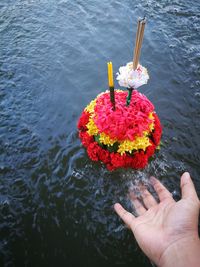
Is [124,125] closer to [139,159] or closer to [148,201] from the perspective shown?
[139,159]

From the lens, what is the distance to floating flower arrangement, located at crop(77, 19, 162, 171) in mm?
2608

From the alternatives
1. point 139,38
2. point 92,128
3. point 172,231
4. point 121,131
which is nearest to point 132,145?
point 121,131

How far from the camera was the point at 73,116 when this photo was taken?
425 cm

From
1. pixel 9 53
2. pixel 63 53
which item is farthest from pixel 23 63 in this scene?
pixel 63 53

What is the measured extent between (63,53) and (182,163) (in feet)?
9.83

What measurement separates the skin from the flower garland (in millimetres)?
535

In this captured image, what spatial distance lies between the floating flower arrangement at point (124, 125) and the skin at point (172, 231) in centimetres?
55

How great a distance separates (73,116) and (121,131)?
1.66 m

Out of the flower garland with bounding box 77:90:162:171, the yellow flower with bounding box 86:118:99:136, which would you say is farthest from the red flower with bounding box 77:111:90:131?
the yellow flower with bounding box 86:118:99:136

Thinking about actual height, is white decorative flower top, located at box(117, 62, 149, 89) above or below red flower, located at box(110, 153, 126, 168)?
above

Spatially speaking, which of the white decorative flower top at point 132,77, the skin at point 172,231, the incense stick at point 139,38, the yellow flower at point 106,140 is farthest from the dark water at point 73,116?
the incense stick at point 139,38

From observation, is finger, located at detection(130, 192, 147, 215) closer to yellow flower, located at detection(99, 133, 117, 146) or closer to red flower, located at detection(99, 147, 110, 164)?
red flower, located at detection(99, 147, 110, 164)

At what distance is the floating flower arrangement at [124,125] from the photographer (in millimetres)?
2608

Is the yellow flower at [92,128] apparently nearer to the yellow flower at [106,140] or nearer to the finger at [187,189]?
the yellow flower at [106,140]
